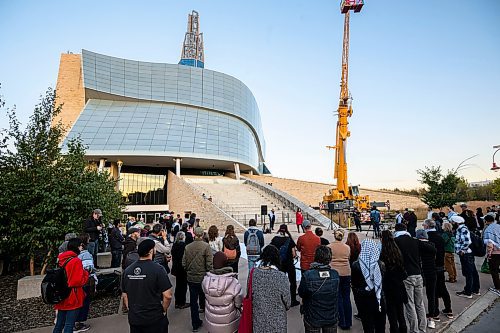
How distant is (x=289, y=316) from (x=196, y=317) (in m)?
1.72

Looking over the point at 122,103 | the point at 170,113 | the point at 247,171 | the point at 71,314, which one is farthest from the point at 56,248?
the point at 247,171

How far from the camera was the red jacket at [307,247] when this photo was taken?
5.21 metres

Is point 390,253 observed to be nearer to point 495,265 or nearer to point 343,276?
point 343,276

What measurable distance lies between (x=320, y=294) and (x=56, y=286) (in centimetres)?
354

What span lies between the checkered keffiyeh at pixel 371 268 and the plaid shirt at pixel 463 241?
3543mm

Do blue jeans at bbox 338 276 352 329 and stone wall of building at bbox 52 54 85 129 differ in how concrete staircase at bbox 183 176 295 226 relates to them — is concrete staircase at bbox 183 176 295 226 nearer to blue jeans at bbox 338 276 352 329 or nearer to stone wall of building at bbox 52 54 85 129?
blue jeans at bbox 338 276 352 329

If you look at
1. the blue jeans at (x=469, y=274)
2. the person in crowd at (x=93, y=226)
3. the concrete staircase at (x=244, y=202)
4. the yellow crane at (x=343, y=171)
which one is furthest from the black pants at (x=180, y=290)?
the yellow crane at (x=343, y=171)

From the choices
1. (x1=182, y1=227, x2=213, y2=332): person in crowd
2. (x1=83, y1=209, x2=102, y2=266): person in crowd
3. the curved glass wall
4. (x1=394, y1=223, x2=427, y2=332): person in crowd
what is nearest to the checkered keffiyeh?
(x1=394, y1=223, x2=427, y2=332): person in crowd

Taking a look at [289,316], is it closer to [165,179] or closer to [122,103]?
[165,179]

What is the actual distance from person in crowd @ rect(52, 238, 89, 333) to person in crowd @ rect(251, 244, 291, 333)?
2.62 metres

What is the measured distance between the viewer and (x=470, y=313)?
5.26 metres

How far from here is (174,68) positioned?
4478 centimetres

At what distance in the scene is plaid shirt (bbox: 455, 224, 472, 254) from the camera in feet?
19.7

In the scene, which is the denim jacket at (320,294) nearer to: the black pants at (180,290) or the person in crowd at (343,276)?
the person in crowd at (343,276)
